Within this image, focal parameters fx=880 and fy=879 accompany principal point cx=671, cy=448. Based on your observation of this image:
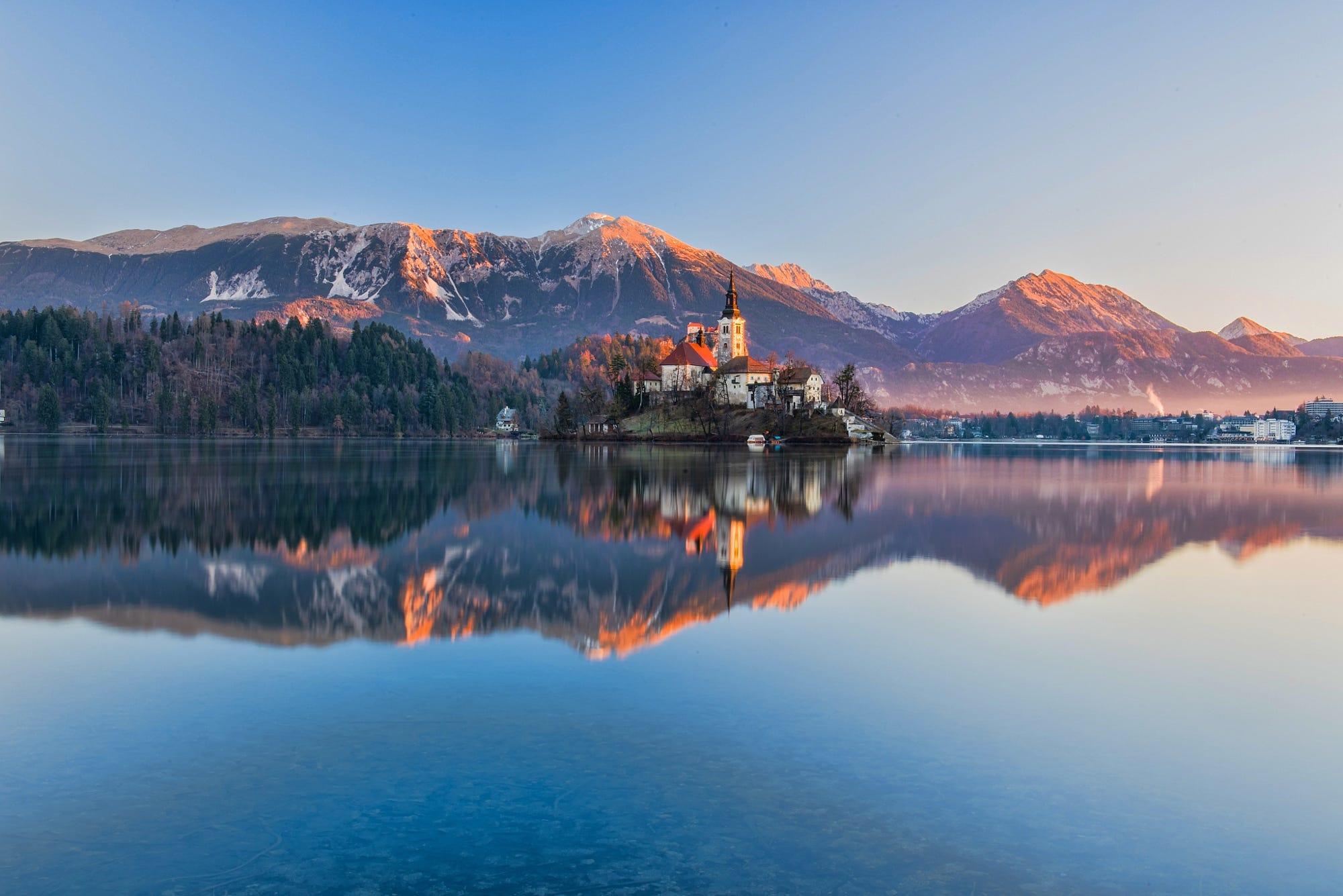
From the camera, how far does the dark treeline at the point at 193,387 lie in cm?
16538

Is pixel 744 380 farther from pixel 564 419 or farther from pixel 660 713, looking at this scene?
pixel 660 713

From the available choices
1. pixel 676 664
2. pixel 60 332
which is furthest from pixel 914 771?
pixel 60 332

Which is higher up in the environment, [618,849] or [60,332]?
[60,332]

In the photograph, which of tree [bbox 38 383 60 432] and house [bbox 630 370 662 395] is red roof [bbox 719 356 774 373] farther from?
tree [bbox 38 383 60 432]

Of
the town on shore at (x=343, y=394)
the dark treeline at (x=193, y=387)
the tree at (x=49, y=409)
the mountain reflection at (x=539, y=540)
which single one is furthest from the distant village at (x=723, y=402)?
the tree at (x=49, y=409)

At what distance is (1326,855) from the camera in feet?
25.2

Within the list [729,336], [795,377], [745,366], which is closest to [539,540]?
[795,377]

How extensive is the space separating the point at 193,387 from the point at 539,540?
18355 centimetres

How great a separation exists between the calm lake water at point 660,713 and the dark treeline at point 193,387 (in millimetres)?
155533

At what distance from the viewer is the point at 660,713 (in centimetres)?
1128

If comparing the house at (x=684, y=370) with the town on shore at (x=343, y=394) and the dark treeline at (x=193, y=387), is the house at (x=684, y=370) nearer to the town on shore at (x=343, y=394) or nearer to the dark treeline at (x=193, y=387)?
the town on shore at (x=343, y=394)

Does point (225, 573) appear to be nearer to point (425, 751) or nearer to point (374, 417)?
point (425, 751)

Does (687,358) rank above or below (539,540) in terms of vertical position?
above

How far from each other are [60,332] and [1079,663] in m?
218
